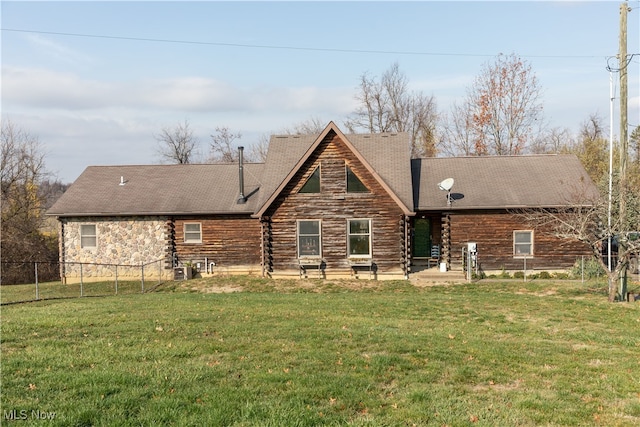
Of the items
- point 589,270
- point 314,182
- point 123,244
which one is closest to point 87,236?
point 123,244

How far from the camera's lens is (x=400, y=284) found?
74.5 feet

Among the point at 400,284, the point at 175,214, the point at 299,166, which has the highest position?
the point at 299,166

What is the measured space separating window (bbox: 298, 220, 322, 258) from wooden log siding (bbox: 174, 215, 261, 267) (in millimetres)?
2360

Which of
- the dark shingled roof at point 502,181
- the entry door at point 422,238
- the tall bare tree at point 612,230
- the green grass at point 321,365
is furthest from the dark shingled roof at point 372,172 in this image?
the green grass at point 321,365

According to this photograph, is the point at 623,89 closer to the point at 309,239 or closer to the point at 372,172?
the point at 372,172

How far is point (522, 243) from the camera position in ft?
81.0

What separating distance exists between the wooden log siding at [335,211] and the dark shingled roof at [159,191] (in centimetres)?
232

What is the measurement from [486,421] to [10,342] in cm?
877

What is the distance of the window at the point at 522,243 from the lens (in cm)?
2464

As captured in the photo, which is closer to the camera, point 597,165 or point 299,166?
point 299,166

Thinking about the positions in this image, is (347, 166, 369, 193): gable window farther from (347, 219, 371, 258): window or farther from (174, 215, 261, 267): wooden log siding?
(174, 215, 261, 267): wooden log siding

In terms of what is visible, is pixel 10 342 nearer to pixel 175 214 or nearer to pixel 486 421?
pixel 486 421

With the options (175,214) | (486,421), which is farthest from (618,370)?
(175,214)

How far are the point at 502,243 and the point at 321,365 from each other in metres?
18.3
